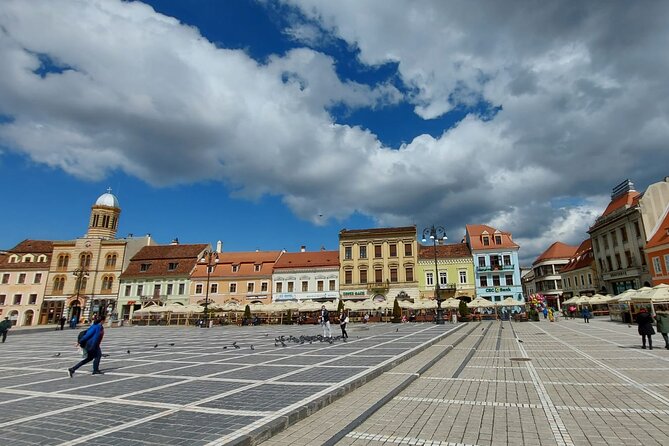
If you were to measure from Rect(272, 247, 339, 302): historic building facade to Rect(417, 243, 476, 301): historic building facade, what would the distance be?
1079 centimetres

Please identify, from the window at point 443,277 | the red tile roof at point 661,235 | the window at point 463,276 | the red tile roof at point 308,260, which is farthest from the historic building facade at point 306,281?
the red tile roof at point 661,235

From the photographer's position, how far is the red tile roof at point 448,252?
46.2 meters

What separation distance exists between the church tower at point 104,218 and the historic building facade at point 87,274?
19cm

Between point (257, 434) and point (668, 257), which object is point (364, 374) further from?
point (668, 257)

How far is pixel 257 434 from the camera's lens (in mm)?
5023

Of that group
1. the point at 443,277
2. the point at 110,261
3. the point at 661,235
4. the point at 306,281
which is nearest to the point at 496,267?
the point at 443,277

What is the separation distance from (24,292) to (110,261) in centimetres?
1124

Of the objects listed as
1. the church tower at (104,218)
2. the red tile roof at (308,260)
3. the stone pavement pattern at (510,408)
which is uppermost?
the church tower at (104,218)

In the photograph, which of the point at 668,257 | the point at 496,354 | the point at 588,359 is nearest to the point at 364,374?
the point at 496,354

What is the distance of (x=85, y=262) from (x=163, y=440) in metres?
55.7

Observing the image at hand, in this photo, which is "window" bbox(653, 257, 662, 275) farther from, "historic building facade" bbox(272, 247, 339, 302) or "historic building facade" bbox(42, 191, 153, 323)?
"historic building facade" bbox(42, 191, 153, 323)

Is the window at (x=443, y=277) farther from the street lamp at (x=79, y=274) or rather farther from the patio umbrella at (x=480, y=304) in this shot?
the street lamp at (x=79, y=274)

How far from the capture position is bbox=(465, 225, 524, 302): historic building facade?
44156 millimetres

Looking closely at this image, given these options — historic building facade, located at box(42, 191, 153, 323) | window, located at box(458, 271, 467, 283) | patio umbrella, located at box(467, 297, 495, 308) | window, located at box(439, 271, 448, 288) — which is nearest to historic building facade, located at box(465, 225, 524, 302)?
window, located at box(458, 271, 467, 283)
